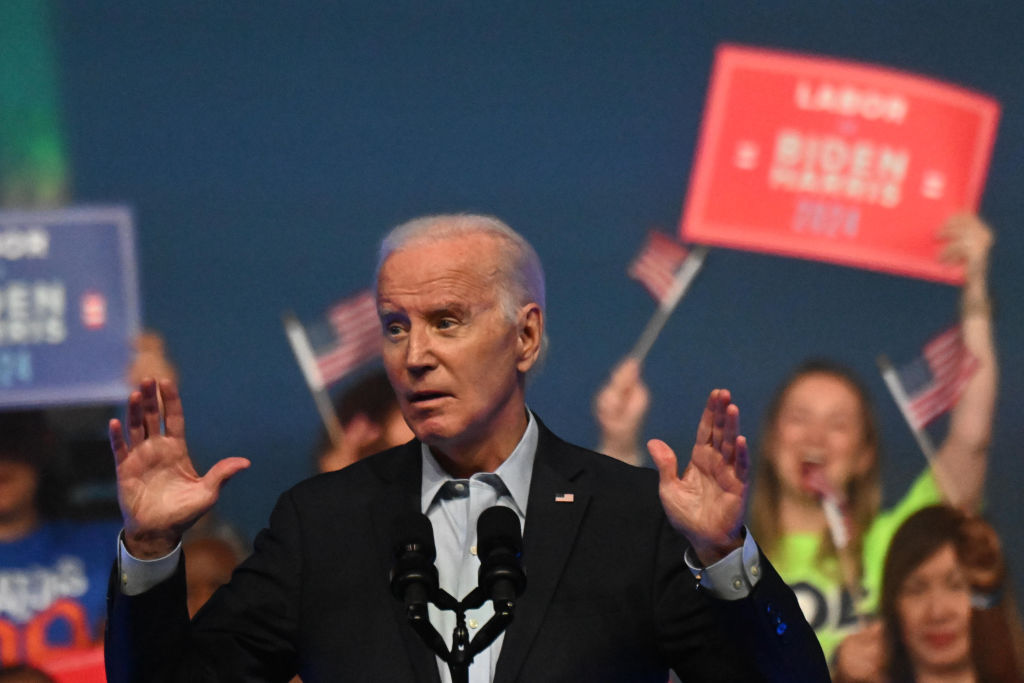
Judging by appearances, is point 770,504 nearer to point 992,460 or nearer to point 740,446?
point 992,460

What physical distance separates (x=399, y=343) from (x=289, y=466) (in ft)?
6.22

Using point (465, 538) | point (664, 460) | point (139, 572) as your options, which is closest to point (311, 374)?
point (465, 538)

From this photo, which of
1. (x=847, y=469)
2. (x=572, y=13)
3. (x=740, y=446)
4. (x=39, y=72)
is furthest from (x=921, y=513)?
(x=39, y=72)

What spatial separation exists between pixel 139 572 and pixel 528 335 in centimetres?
70

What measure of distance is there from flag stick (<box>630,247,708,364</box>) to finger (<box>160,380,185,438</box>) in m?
2.15

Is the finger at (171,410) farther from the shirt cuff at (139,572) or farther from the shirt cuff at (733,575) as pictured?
the shirt cuff at (733,575)

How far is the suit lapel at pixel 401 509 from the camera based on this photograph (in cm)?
174

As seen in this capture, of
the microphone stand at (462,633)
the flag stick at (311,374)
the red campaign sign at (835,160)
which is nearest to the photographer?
the microphone stand at (462,633)

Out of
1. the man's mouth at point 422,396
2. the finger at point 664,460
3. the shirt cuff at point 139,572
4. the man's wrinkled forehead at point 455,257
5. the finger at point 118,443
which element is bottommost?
the shirt cuff at point 139,572

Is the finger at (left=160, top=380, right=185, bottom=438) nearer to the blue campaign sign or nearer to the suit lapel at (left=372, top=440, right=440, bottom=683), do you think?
Answer: the suit lapel at (left=372, top=440, right=440, bottom=683)

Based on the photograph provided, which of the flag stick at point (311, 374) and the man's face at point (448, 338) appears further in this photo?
the flag stick at point (311, 374)

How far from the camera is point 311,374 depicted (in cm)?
369

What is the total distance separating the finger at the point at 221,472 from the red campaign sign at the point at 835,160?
7.63ft

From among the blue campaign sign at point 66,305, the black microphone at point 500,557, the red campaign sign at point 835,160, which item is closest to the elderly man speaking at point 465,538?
the black microphone at point 500,557
